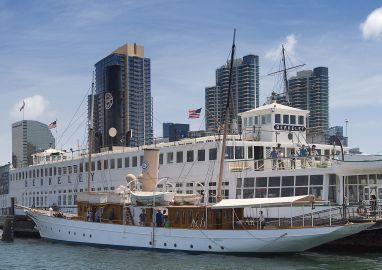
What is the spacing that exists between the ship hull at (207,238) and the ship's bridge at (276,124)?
12770mm

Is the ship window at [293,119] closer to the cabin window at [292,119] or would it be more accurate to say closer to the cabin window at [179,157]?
the cabin window at [292,119]

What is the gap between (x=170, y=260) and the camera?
1198 inches

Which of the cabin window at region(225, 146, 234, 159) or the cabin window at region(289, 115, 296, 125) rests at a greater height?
the cabin window at region(289, 115, 296, 125)

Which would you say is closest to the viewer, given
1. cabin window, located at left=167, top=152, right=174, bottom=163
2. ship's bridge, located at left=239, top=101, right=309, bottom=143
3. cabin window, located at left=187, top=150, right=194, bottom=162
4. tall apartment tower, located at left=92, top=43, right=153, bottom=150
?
cabin window, located at left=187, top=150, right=194, bottom=162

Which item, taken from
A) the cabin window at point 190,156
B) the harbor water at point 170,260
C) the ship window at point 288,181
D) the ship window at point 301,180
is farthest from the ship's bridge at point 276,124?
the harbor water at point 170,260

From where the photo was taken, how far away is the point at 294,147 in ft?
143

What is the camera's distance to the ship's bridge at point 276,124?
4369cm

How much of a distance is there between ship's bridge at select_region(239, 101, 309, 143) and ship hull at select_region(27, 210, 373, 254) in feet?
41.9

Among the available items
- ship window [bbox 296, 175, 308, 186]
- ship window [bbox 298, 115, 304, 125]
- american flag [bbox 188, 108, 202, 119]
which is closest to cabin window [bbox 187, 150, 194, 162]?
american flag [bbox 188, 108, 202, 119]

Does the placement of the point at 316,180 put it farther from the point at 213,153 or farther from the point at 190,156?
the point at 190,156

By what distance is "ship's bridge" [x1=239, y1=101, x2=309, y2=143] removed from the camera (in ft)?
143

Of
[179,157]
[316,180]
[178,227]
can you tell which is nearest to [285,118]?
[179,157]

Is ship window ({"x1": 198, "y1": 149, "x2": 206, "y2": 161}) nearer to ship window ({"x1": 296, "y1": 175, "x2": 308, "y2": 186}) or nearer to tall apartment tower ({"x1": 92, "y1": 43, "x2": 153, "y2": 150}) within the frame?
ship window ({"x1": 296, "y1": 175, "x2": 308, "y2": 186})

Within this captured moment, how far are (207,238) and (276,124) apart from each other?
14.3 meters
